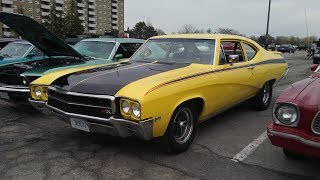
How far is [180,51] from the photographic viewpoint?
575 cm

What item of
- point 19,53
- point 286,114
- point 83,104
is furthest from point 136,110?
point 19,53

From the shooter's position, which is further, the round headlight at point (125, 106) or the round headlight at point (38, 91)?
the round headlight at point (38, 91)

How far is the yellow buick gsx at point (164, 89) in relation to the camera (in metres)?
4.13

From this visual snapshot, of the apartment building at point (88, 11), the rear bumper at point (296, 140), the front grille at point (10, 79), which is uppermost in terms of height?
the apartment building at point (88, 11)

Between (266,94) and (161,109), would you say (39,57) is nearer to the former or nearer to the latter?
(266,94)

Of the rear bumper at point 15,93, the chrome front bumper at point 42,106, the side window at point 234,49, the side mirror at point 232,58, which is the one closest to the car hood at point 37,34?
the rear bumper at point 15,93

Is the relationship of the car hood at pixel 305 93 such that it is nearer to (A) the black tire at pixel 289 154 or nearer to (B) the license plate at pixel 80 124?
(A) the black tire at pixel 289 154

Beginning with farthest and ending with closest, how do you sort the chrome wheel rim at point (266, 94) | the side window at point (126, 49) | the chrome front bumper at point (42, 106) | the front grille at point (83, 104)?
the side window at point (126, 49) < the chrome wheel rim at point (266, 94) < the chrome front bumper at point (42, 106) < the front grille at point (83, 104)

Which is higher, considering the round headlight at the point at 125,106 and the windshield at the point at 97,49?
the windshield at the point at 97,49

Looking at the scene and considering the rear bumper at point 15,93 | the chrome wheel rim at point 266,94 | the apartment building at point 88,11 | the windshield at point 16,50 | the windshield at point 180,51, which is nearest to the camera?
the windshield at point 180,51

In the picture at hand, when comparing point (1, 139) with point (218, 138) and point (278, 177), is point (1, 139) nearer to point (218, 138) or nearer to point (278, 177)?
point (218, 138)

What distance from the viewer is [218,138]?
17.9 ft

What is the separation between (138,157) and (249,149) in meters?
1.54

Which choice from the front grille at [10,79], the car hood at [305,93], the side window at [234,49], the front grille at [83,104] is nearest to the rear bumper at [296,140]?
the car hood at [305,93]
